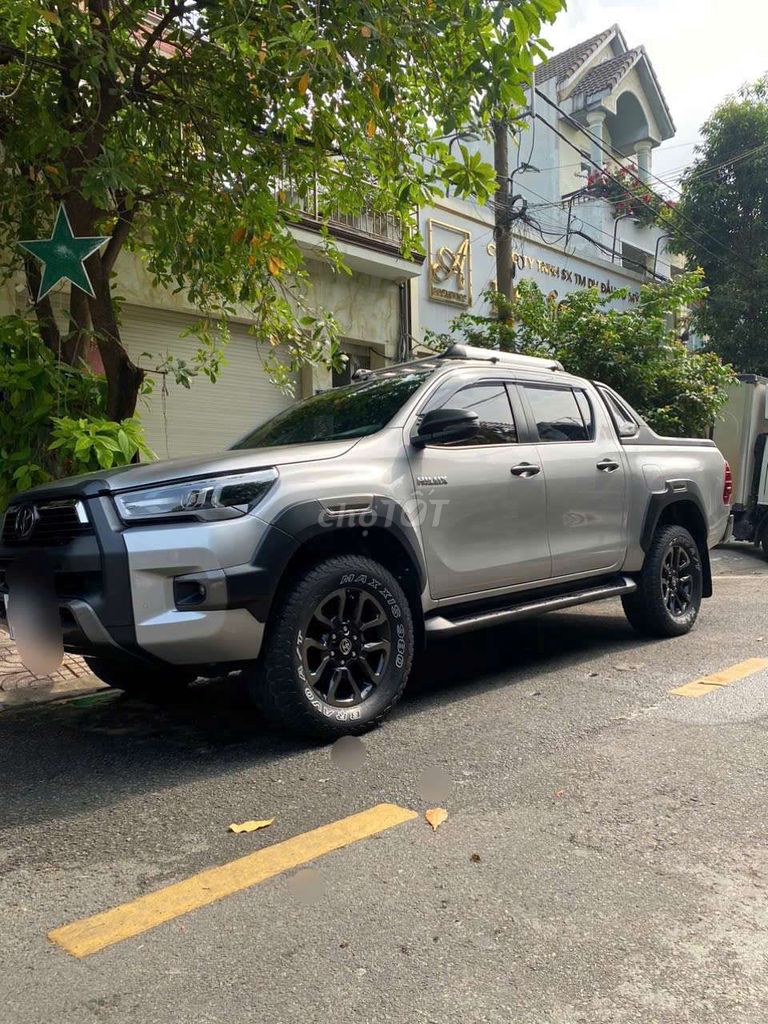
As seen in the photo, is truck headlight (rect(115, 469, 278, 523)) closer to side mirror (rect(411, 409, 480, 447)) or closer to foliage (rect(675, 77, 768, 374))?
side mirror (rect(411, 409, 480, 447))

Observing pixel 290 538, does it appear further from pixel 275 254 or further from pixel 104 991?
pixel 275 254

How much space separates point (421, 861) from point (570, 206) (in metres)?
19.7

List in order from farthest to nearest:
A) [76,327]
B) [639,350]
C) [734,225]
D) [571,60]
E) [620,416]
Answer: [571,60], [734,225], [639,350], [76,327], [620,416]

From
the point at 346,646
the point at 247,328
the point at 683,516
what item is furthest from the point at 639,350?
the point at 346,646

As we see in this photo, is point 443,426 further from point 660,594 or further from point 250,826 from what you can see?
point 660,594

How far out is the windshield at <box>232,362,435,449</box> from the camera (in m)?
4.72

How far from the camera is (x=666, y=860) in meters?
2.83

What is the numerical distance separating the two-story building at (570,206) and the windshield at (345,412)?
10.0m

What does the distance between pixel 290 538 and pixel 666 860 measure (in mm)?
1910

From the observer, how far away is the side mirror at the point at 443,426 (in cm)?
441

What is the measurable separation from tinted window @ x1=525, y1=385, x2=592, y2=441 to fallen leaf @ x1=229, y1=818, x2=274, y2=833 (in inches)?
118

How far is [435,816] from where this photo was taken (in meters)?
3.21

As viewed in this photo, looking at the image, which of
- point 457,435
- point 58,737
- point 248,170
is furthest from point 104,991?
point 248,170

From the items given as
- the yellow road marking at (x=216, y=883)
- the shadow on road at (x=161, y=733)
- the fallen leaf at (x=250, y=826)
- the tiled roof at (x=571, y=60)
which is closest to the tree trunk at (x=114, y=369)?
the shadow on road at (x=161, y=733)
